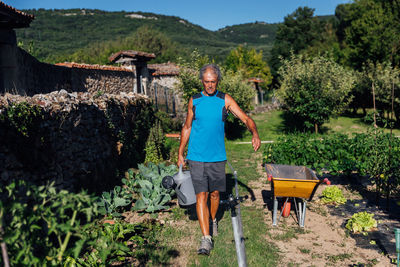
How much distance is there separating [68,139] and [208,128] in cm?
263

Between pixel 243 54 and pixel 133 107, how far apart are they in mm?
42702

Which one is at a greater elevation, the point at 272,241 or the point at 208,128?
the point at 208,128

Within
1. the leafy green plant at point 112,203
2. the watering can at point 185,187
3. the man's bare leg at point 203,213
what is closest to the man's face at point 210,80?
the watering can at point 185,187

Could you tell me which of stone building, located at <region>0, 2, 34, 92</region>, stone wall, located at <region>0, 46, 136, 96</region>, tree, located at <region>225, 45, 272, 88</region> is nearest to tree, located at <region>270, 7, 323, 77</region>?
tree, located at <region>225, 45, 272, 88</region>

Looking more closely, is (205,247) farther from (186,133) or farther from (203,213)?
Result: (186,133)

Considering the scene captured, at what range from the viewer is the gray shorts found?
3852mm

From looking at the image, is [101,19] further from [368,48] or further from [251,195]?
[251,195]

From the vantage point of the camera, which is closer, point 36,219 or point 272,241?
point 36,219

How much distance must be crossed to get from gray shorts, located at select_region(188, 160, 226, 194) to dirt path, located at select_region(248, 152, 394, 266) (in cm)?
127

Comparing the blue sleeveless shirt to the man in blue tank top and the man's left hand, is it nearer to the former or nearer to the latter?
the man in blue tank top

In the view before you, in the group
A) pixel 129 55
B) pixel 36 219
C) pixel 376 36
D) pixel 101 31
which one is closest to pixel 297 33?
pixel 376 36

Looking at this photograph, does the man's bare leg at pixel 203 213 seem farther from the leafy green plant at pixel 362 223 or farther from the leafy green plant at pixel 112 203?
the leafy green plant at pixel 362 223

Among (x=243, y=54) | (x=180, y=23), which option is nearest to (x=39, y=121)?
(x=243, y=54)

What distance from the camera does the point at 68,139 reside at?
16.5 ft
